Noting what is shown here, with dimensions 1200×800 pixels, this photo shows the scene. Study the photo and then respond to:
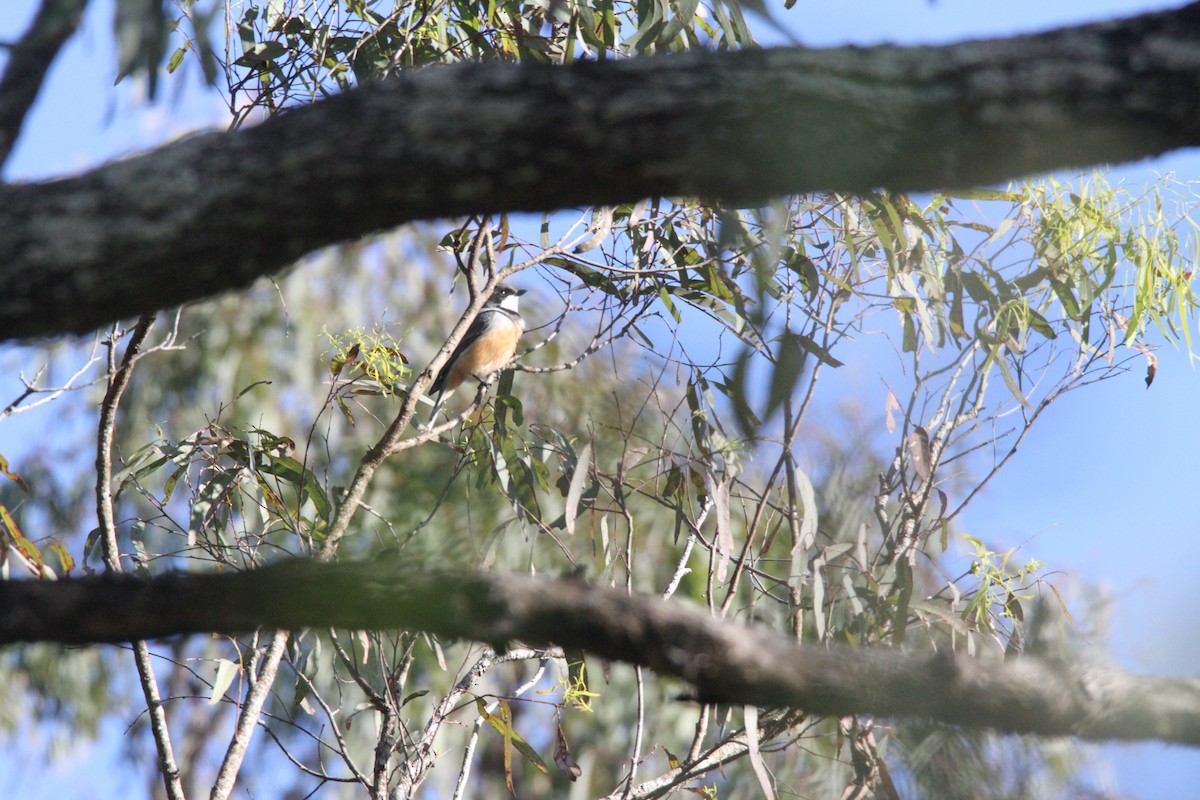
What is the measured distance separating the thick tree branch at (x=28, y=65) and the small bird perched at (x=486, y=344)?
3.60 meters

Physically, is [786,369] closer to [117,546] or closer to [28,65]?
[28,65]

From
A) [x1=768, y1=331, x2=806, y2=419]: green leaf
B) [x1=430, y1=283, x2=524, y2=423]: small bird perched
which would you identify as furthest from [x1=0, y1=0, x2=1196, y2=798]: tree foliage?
[x1=430, y1=283, x2=524, y2=423]: small bird perched

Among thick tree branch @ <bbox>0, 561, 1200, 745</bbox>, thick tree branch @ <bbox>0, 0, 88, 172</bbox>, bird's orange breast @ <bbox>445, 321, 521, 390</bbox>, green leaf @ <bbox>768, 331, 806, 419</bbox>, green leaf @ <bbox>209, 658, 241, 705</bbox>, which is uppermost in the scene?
bird's orange breast @ <bbox>445, 321, 521, 390</bbox>

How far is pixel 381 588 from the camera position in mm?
1088

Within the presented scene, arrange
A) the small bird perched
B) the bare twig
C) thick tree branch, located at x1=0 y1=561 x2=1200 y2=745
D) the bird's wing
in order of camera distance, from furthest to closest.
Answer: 1. the small bird perched
2. the bird's wing
3. the bare twig
4. thick tree branch, located at x1=0 y1=561 x2=1200 y2=745

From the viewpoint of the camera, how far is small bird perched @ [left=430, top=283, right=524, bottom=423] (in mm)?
5127

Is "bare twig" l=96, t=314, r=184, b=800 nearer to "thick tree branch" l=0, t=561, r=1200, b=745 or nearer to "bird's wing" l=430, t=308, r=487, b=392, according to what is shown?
"thick tree branch" l=0, t=561, r=1200, b=745

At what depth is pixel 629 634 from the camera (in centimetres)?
101

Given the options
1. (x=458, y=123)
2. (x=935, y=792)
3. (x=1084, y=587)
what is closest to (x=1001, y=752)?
(x=935, y=792)

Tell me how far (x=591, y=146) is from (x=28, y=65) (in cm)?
65

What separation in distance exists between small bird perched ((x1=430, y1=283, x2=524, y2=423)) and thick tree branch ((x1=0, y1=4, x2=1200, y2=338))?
373 centimetres

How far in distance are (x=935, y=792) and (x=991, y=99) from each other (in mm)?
1572

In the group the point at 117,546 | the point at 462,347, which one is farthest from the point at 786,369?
the point at 462,347

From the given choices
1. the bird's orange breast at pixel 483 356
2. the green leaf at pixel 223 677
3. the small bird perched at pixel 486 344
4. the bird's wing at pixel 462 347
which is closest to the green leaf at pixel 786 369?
the green leaf at pixel 223 677
